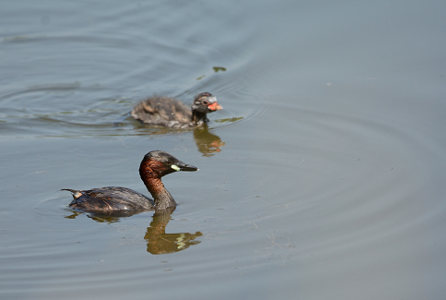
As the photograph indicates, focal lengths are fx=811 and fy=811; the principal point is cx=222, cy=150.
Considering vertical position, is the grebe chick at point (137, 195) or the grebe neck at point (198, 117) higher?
the grebe neck at point (198, 117)

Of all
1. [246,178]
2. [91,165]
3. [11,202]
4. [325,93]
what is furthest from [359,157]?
[11,202]

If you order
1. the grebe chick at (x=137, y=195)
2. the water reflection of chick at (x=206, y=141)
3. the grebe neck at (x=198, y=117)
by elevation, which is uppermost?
the grebe neck at (x=198, y=117)

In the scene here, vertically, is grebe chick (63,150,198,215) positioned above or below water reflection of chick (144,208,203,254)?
above

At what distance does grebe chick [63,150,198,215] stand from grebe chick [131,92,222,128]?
117 inches

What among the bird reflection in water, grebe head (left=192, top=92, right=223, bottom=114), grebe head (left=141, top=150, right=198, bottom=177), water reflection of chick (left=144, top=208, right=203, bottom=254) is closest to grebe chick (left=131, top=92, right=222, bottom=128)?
grebe head (left=192, top=92, right=223, bottom=114)

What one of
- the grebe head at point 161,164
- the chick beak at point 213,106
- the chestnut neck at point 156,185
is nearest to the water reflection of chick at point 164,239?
the chestnut neck at point 156,185

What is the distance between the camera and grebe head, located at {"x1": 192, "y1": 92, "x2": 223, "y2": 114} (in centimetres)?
1124

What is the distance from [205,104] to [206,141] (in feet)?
2.38

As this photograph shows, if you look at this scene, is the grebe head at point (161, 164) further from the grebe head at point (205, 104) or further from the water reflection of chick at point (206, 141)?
the grebe head at point (205, 104)

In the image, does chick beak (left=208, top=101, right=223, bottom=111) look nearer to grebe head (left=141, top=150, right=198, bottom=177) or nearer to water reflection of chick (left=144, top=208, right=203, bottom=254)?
grebe head (left=141, top=150, right=198, bottom=177)

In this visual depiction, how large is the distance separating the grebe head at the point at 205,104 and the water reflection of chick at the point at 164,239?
336 cm

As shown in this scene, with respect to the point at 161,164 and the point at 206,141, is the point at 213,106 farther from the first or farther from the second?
the point at 161,164

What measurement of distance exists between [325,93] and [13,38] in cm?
586

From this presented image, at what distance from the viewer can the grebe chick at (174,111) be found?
1129cm
